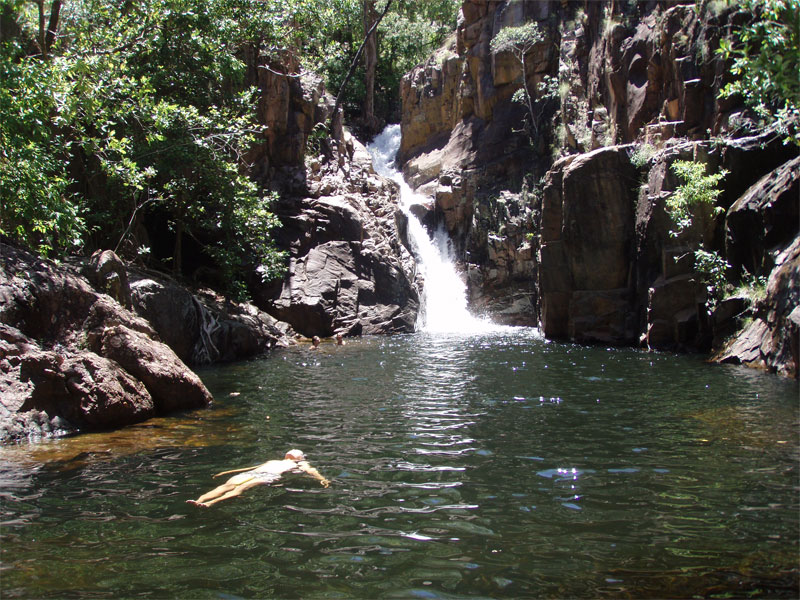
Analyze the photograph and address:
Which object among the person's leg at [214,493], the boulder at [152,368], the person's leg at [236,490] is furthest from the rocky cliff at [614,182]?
the boulder at [152,368]

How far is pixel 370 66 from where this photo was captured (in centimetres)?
4441

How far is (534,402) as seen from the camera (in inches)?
470

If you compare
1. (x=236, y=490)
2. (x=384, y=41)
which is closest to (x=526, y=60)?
(x=384, y=41)

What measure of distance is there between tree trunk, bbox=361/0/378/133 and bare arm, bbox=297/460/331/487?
3993cm

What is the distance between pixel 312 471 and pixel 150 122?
16011 millimetres

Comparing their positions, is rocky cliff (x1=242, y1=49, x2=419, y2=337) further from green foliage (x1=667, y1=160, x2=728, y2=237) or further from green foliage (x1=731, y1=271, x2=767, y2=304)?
green foliage (x1=731, y1=271, x2=767, y2=304)

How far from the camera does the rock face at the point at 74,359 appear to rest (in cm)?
→ 983

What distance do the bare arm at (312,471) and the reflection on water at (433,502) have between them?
125 mm

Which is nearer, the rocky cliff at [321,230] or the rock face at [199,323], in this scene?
the rock face at [199,323]

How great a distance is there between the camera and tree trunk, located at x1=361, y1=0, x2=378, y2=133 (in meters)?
44.2

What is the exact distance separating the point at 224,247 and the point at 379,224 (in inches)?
371

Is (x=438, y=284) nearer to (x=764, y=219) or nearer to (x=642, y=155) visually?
(x=642, y=155)

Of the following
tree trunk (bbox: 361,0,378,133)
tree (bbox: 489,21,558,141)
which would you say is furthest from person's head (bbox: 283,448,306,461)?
tree trunk (bbox: 361,0,378,133)

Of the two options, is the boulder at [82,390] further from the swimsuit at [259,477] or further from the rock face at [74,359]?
the swimsuit at [259,477]
